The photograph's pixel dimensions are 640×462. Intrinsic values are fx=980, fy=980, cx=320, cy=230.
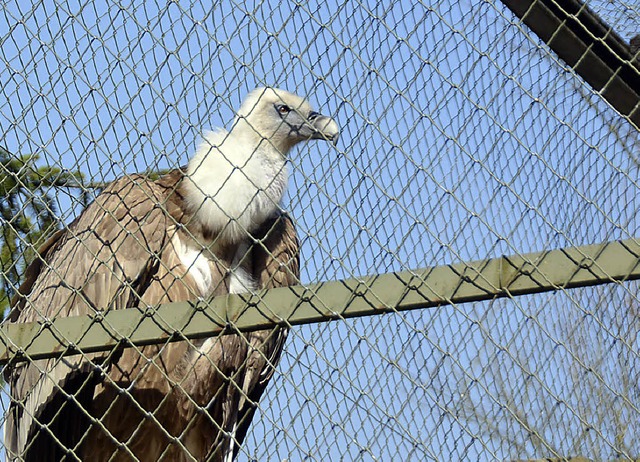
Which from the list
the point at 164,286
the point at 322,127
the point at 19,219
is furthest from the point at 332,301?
the point at 19,219

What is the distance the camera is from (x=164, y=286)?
3738mm

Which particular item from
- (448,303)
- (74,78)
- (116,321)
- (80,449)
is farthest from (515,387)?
(80,449)

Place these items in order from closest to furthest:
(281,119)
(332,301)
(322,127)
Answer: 1. (332,301)
2. (322,127)
3. (281,119)

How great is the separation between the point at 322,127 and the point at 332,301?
1148mm

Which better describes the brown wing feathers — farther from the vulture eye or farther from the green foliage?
the vulture eye

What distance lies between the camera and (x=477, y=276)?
7.89 ft

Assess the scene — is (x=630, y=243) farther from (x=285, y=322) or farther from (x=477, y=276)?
(x=285, y=322)

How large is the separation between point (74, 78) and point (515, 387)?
1.61 m

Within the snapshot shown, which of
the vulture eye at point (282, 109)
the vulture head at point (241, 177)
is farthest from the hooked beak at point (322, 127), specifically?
the vulture eye at point (282, 109)

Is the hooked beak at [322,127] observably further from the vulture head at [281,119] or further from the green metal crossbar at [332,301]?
the green metal crossbar at [332,301]

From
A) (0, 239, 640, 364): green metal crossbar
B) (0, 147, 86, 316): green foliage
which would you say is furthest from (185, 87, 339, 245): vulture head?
(0, 239, 640, 364): green metal crossbar

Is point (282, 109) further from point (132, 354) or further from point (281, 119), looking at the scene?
point (132, 354)

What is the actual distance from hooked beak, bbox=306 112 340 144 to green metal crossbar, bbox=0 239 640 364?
0.63m

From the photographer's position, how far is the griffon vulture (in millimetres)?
3564
